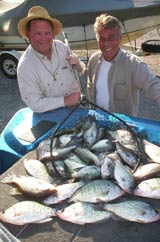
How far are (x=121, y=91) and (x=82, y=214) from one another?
6.23ft

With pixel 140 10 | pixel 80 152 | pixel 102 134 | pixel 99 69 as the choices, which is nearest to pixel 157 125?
pixel 102 134

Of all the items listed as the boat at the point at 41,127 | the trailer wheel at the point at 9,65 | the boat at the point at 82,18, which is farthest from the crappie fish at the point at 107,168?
the trailer wheel at the point at 9,65

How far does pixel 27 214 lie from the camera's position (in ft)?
6.79

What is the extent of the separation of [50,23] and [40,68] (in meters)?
0.42

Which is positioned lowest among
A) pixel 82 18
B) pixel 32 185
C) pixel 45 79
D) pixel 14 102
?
pixel 14 102

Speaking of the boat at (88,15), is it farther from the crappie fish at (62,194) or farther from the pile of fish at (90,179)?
the crappie fish at (62,194)

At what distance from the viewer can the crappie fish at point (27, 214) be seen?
2062 millimetres

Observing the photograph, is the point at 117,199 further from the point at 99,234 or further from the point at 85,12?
the point at 85,12

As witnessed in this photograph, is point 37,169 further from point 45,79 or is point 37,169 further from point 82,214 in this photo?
point 45,79

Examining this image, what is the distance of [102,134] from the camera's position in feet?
9.38

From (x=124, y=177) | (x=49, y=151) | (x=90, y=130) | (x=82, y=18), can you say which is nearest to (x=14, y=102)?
(x=82, y=18)

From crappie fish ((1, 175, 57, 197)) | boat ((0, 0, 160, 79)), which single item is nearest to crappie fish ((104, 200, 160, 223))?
crappie fish ((1, 175, 57, 197))

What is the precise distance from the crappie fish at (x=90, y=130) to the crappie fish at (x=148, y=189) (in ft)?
2.07

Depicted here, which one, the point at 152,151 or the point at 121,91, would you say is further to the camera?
the point at 121,91
